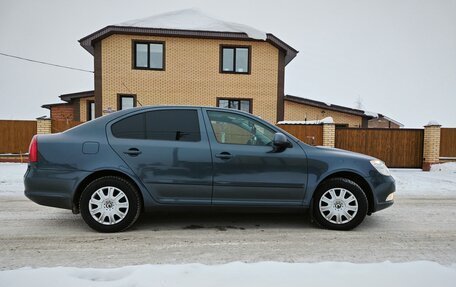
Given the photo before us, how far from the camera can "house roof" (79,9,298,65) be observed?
1485 cm

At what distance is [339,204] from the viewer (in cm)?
414

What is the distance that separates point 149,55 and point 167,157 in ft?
41.9

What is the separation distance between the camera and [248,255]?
3318mm

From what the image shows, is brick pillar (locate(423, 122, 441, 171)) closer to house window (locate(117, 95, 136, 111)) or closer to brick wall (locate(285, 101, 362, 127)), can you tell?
brick wall (locate(285, 101, 362, 127))

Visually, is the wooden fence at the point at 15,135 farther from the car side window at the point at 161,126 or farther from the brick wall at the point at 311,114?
the brick wall at the point at 311,114

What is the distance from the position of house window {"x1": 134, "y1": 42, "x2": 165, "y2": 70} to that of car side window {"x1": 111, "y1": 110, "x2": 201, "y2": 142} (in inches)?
475

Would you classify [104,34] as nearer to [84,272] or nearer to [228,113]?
[228,113]

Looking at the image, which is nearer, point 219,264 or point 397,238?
point 219,264

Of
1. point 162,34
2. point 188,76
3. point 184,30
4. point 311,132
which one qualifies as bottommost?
point 311,132

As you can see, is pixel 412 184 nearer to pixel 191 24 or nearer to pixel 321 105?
pixel 321 105

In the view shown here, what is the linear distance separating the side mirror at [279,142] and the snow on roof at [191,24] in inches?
491

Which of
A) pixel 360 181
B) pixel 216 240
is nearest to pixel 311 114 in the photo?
pixel 360 181

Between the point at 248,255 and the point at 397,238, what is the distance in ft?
6.78

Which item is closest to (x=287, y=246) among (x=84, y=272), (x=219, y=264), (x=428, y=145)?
(x=219, y=264)
